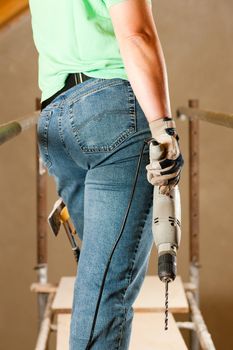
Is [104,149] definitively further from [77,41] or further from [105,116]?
[77,41]

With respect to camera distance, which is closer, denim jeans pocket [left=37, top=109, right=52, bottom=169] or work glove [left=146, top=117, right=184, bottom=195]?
work glove [left=146, top=117, right=184, bottom=195]

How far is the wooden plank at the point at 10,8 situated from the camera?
4.31m

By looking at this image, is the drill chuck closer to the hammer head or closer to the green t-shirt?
the green t-shirt

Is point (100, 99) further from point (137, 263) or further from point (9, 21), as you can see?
point (9, 21)

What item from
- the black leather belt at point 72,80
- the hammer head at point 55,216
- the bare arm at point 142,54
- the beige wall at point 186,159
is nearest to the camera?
the bare arm at point 142,54

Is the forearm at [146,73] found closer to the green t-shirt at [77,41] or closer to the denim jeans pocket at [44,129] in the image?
the green t-shirt at [77,41]

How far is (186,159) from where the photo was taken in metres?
5.03

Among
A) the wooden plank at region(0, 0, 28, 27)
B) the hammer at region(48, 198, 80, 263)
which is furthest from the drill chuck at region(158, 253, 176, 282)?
the wooden plank at region(0, 0, 28, 27)

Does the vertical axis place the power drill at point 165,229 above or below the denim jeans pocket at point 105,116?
below

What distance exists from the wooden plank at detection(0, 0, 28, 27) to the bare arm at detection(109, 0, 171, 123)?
3103 millimetres

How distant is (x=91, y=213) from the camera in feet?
4.07

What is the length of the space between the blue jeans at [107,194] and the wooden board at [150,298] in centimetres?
147

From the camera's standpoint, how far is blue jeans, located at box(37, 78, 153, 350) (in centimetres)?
122

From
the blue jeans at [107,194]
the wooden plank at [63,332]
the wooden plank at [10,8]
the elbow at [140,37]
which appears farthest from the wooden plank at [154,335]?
the wooden plank at [10,8]
